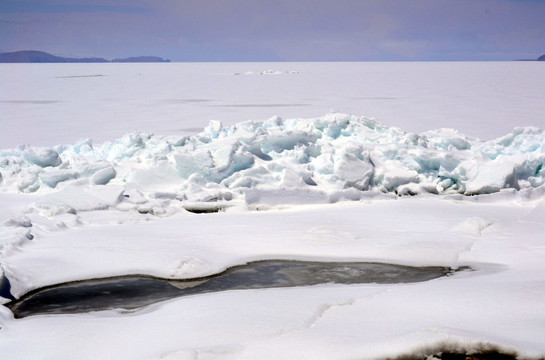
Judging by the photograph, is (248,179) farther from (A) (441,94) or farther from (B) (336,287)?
(A) (441,94)

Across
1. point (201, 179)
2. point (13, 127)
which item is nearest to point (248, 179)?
point (201, 179)

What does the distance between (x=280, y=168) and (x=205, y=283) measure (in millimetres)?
3159

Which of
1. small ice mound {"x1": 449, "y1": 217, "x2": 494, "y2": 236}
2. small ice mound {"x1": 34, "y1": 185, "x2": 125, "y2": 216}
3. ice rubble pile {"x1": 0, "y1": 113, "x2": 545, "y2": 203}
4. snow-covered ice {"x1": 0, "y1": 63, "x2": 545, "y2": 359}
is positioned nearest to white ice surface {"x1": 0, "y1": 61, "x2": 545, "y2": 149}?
snow-covered ice {"x1": 0, "y1": 63, "x2": 545, "y2": 359}

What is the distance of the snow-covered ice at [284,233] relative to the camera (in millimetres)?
3186

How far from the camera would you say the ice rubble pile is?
6.68 m

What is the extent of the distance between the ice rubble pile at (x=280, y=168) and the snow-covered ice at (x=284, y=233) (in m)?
0.02

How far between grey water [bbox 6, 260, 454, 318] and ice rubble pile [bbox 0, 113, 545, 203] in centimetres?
195

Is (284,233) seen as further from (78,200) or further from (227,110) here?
(227,110)

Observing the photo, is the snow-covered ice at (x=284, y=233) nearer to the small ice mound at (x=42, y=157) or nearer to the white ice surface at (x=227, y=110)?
the small ice mound at (x=42, y=157)

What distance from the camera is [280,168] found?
717 cm

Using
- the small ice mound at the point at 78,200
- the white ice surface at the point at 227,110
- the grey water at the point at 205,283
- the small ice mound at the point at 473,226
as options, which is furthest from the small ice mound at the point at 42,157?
the small ice mound at the point at 473,226

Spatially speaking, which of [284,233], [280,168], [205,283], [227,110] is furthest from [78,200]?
[227,110]

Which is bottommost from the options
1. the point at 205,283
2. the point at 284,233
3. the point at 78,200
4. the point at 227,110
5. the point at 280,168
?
the point at 205,283

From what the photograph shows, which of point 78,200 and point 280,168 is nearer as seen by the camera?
point 78,200
